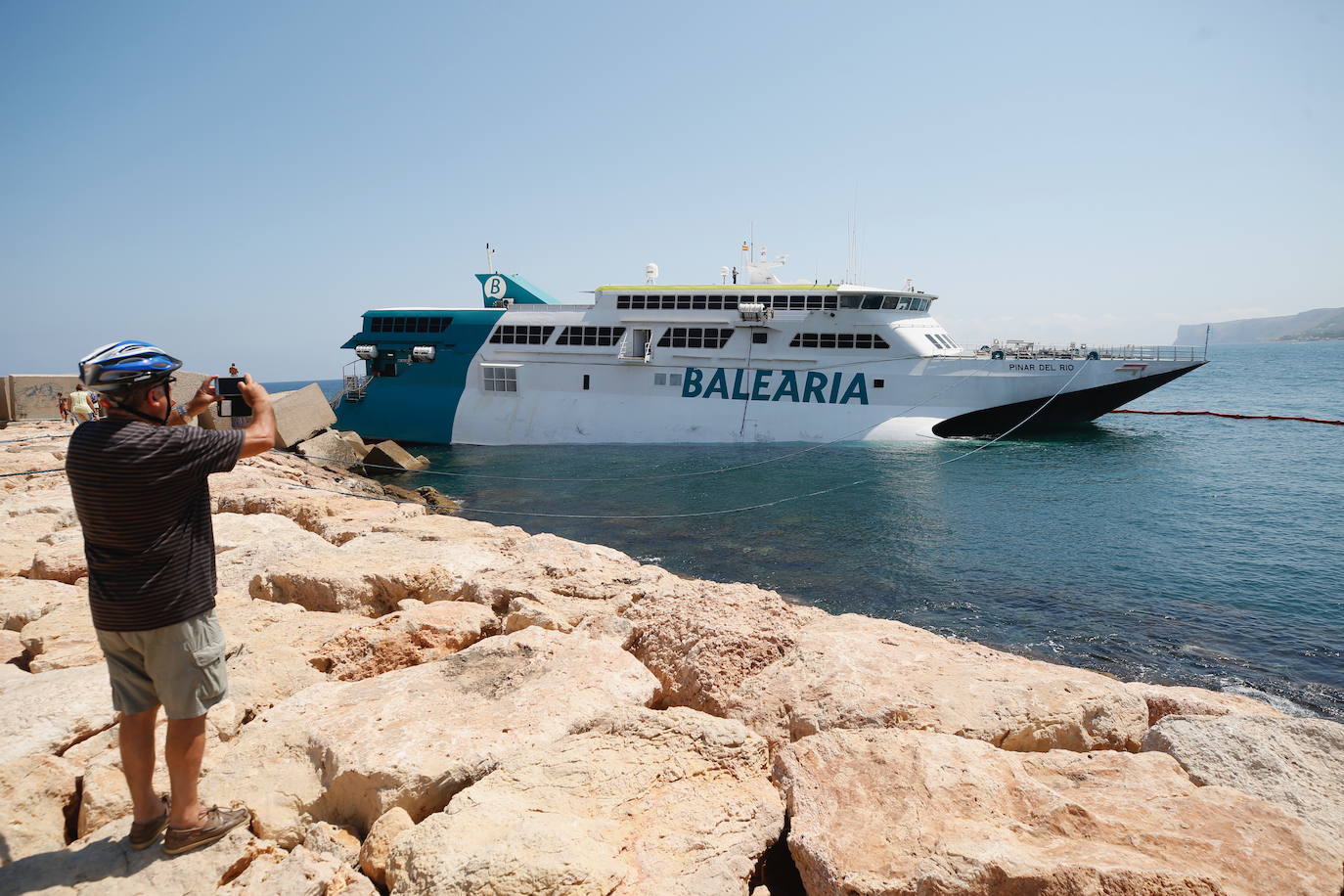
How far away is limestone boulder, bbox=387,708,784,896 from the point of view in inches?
92.4

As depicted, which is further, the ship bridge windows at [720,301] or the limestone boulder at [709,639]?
the ship bridge windows at [720,301]

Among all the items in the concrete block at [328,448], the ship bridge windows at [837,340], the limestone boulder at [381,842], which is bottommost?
the concrete block at [328,448]

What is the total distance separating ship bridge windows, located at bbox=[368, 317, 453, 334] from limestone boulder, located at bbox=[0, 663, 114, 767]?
77.3 feet

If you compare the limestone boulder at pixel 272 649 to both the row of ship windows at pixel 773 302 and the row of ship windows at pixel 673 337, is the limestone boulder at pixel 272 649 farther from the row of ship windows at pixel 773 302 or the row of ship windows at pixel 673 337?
the row of ship windows at pixel 773 302

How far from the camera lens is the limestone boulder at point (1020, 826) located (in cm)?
225

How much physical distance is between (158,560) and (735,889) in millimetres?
2311

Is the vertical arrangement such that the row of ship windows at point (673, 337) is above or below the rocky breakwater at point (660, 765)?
above

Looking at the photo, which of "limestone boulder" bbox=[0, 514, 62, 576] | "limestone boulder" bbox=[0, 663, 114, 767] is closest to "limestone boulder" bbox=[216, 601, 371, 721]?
"limestone boulder" bbox=[0, 663, 114, 767]

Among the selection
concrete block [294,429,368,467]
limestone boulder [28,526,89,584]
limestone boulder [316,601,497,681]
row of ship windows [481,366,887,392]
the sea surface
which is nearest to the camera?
limestone boulder [316,601,497,681]

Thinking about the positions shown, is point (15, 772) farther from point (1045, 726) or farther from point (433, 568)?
point (1045, 726)

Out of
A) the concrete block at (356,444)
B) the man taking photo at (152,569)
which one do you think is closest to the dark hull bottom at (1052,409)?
the concrete block at (356,444)

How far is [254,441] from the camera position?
8.99ft

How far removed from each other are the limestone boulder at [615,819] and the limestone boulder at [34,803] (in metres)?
1.33

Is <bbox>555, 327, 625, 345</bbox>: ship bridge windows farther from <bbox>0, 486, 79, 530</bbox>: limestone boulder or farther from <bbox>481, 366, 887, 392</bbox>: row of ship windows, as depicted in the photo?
<bbox>0, 486, 79, 530</bbox>: limestone boulder
